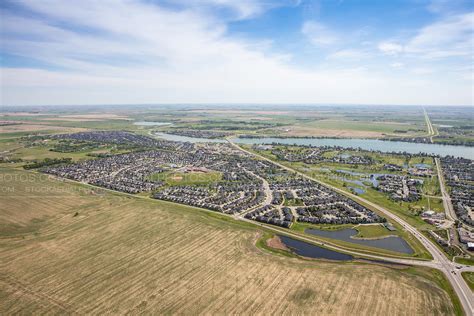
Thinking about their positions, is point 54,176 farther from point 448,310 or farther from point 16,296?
point 448,310

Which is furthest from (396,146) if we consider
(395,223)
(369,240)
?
(369,240)

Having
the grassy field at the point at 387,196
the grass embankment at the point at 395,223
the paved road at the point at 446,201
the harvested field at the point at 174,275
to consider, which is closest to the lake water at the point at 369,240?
the grass embankment at the point at 395,223

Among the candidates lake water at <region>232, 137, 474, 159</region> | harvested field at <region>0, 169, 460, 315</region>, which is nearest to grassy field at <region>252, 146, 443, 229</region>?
harvested field at <region>0, 169, 460, 315</region>

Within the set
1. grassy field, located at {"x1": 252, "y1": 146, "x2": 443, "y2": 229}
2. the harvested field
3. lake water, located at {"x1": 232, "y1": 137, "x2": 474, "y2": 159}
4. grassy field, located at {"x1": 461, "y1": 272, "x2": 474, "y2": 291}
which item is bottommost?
grassy field, located at {"x1": 461, "y1": 272, "x2": 474, "y2": 291}

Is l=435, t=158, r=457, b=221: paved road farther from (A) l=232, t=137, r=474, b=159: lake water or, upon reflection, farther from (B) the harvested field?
(A) l=232, t=137, r=474, b=159: lake water

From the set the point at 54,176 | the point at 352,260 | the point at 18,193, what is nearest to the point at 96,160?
the point at 54,176

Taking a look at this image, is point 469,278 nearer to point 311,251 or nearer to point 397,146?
point 311,251

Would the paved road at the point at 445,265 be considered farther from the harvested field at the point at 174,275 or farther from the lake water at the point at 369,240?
the lake water at the point at 369,240
